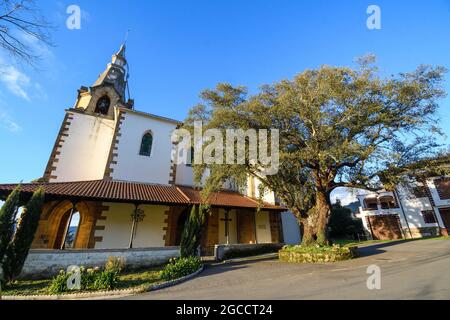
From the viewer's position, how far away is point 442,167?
1077 centimetres

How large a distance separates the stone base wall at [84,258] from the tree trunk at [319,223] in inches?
297

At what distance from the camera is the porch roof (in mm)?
10086

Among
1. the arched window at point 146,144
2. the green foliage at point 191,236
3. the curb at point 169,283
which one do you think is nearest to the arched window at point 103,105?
the arched window at point 146,144

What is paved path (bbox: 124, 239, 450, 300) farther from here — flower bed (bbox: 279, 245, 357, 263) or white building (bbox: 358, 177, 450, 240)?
white building (bbox: 358, 177, 450, 240)

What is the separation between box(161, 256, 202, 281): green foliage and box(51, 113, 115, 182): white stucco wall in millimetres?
9621

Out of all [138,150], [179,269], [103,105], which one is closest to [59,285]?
[179,269]

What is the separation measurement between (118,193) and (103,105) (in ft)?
35.9

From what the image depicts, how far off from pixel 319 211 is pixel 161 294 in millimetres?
9568

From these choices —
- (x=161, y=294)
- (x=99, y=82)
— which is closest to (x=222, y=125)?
(x=161, y=294)

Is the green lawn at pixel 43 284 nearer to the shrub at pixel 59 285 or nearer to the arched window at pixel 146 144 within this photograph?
the shrub at pixel 59 285

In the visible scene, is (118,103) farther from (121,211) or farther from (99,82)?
(121,211)

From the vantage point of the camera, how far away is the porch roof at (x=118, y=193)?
397 inches

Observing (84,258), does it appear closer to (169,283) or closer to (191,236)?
(191,236)
